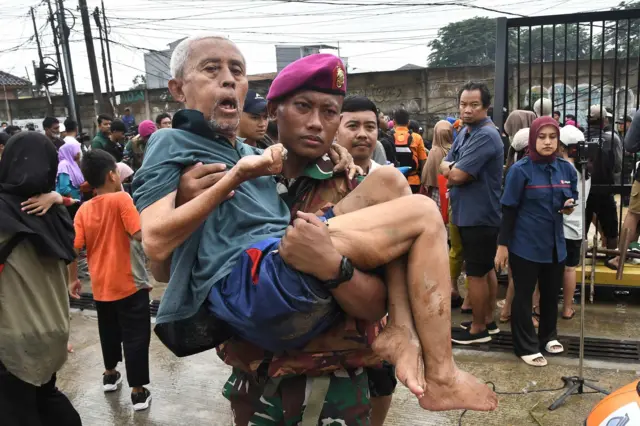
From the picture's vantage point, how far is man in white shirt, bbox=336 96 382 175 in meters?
3.09

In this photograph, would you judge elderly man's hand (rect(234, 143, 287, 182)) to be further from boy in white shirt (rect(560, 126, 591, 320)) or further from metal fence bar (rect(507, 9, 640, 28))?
metal fence bar (rect(507, 9, 640, 28))

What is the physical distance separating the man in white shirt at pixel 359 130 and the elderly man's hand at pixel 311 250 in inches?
68.2

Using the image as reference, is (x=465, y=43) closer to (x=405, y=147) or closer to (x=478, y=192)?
(x=405, y=147)

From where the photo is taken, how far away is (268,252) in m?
1.41

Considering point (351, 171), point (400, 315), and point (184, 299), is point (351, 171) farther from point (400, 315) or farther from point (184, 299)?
point (184, 299)

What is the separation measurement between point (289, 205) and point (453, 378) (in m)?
0.77

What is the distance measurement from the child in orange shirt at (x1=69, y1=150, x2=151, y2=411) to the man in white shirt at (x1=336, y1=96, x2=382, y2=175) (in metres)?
1.58

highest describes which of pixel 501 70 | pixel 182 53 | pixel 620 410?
pixel 501 70

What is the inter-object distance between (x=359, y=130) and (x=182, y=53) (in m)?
1.62

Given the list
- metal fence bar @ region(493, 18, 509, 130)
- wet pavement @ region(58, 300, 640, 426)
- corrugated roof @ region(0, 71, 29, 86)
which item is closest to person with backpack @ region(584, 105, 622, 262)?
metal fence bar @ region(493, 18, 509, 130)

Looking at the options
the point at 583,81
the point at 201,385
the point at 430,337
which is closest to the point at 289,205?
the point at 430,337

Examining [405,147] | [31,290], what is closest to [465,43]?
[405,147]

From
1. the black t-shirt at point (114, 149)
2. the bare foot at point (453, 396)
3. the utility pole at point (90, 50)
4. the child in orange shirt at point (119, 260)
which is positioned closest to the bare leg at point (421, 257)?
the bare foot at point (453, 396)

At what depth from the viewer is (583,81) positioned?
15.2 m
